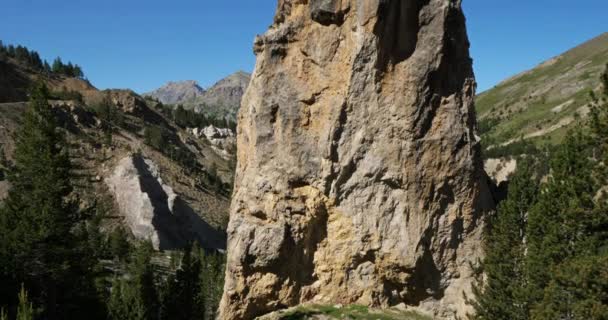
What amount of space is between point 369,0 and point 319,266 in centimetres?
1362

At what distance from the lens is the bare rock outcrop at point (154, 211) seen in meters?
82.7

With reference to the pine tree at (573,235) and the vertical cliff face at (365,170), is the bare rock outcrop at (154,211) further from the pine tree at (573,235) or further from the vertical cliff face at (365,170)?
the pine tree at (573,235)

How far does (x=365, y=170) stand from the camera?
2528 centimetres

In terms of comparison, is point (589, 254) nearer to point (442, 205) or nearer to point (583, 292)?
point (583, 292)

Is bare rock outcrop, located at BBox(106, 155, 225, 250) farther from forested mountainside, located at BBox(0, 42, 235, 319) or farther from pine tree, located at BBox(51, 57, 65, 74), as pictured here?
pine tree, located at BBox(51, 57, 65, 74)

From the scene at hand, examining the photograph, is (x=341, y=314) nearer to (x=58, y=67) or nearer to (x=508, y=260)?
(x=508, y=260)

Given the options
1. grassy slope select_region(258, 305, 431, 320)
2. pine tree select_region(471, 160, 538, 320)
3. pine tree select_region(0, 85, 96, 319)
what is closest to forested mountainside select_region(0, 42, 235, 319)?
pine tree select_region(0, 85, 96, 319)

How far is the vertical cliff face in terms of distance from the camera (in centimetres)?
2481

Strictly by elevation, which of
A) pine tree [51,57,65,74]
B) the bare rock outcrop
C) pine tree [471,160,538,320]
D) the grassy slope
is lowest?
Result: the grassy slope

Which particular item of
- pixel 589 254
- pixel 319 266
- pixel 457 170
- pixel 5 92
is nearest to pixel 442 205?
pixel 457 170

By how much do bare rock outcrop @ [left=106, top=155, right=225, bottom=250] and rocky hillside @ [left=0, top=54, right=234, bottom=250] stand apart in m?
0.16

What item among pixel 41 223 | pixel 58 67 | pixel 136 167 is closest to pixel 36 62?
pixel 58 67

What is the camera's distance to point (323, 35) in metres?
26.2

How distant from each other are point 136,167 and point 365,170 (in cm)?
7344
